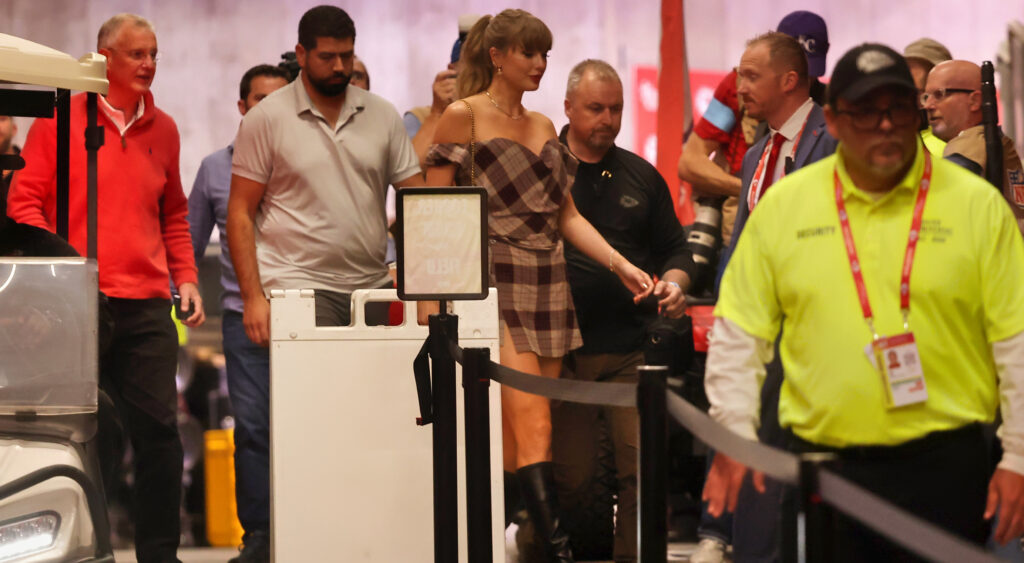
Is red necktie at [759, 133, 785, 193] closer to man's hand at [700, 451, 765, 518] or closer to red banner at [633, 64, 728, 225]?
man's hand at [700, 451, 765, 518]

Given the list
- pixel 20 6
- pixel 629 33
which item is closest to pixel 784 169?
pixel 629 33

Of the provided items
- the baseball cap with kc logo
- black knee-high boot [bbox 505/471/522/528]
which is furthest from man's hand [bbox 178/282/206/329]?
the baseball cap with kc logo

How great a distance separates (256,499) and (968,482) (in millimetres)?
3137

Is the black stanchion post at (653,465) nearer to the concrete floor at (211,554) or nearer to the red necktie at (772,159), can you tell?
the red necktie at (772,159)

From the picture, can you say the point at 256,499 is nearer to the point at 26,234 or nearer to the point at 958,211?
the point at 26,234

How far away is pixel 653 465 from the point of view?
2.79 metres

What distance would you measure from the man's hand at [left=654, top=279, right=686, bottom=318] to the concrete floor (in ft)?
4.02

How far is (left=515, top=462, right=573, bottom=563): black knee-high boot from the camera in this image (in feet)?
15.7

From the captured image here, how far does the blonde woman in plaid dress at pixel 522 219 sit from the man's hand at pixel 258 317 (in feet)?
2.37

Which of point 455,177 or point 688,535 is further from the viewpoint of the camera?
point 688,535

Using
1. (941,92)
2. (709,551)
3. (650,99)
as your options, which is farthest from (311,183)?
(650,99)

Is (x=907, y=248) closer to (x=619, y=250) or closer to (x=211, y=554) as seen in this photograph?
(x=619, y=250)

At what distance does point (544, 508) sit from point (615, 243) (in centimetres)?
129

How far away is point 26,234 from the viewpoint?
14.8ft
